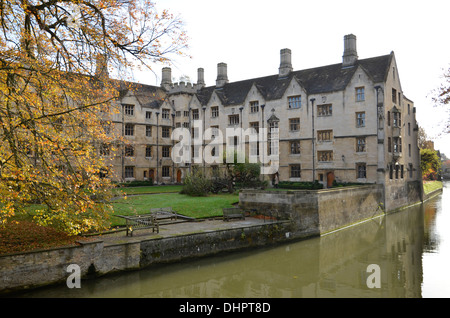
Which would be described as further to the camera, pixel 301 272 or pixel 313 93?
pixel 313 93

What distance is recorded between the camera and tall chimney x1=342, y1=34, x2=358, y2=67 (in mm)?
31938

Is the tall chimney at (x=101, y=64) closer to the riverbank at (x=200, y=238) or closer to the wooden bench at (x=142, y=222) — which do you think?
the riverbank at (x=200, y=238)

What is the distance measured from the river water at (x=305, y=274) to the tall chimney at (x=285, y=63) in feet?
74.3

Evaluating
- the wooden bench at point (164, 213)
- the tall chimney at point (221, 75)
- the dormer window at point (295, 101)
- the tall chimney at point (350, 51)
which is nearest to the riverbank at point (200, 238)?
the wooden bench at point (164, 213)

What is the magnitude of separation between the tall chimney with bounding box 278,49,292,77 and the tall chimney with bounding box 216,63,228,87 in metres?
7.87

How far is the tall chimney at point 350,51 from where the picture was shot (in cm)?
3194

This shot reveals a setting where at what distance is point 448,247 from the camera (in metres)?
16.4

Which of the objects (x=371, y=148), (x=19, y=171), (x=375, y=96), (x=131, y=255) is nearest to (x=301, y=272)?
(x=131, y=255)

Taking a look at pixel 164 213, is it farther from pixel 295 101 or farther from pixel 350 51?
pixel 350 51

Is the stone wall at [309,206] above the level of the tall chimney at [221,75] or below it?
below

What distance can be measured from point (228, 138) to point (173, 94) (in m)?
9.27

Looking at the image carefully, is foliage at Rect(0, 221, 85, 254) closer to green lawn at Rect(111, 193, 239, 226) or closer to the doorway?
green lawn at Rect(111, 193, 239, 226)

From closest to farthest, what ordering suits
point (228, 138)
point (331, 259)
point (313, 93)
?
point (331, 259) < point (313, 93) < point (228, 138)
